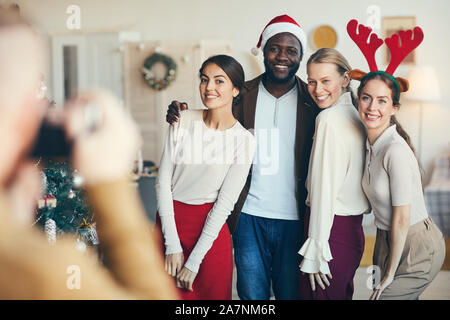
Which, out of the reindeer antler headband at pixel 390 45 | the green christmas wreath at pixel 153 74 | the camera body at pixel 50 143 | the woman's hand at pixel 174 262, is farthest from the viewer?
the green christmas wreath at pixel 153 74

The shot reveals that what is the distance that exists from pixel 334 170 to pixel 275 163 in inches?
8.9

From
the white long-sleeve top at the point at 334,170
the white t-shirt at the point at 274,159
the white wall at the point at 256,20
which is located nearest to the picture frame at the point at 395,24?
the white wall at the point at 256,20

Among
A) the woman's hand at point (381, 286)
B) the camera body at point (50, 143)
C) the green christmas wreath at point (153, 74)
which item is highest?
the green christmas wreath at point (153, 74)

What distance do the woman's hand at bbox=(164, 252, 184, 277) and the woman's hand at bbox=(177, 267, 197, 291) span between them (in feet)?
0.06

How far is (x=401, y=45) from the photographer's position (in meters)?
1.71

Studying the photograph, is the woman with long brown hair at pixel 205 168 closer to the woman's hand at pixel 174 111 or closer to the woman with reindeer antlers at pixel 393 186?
the woman's hand at pixel 174 111

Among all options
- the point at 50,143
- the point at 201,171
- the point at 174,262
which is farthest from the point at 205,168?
the point at 50,143

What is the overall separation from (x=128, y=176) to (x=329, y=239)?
80 cm

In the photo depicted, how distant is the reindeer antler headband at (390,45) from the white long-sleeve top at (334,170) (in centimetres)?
14

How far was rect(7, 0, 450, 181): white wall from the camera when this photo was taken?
1754mm

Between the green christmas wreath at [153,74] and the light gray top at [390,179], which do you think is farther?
the green christmas wreath at [153,74]

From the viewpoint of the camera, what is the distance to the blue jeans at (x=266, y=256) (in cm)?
179

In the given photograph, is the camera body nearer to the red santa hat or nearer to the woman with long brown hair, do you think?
the woman with long brown hair

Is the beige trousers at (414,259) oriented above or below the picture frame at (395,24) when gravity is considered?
below
